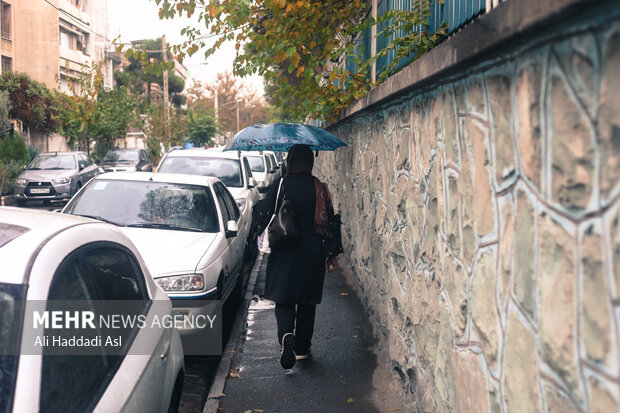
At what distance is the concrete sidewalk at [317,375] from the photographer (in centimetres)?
509

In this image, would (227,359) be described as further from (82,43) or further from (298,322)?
(82,43)

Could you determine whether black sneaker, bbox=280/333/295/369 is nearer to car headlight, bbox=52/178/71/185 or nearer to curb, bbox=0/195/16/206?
car headlight, bbox=52/178/71/185

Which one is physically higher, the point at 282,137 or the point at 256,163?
the point at 256,163

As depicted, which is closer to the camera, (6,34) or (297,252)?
(297,252)

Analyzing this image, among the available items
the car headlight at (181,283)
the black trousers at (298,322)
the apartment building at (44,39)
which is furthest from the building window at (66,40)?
the black trousers at (298,322)

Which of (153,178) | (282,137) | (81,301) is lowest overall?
(81,301)

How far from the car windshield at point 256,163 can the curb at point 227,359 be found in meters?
12.2

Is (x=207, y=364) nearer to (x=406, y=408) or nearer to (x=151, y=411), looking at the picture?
(x=406, y=408)

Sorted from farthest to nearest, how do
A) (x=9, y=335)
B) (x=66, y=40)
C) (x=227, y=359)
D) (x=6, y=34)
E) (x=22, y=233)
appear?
1. (x=66, y=40)
2. (x=6, y=34)
3. (x=227, y=359)
4. (x=22, y=233)
5. (x=9, y=335)

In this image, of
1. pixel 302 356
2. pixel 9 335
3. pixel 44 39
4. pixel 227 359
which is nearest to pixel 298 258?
pixel 302 356

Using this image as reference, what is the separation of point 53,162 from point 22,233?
71.3 ft

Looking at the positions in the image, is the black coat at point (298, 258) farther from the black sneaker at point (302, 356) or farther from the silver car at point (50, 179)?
the silver car at point (50, 179)

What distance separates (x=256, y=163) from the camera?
22391mm

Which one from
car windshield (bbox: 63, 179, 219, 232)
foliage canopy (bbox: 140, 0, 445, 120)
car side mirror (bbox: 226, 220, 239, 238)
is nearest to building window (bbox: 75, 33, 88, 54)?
foliage canopy (bbox: 140, 0, 445, 120)
